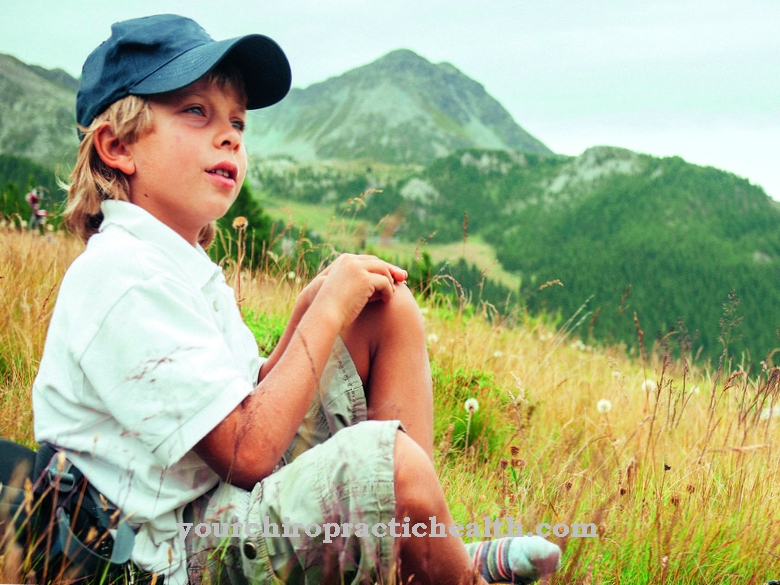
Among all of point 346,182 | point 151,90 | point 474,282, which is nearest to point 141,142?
point 151,90

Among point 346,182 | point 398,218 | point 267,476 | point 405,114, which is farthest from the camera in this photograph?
point 405,114

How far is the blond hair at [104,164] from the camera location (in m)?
1.69

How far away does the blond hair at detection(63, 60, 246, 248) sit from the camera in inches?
66.4

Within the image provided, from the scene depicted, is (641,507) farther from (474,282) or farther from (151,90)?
(474,282)

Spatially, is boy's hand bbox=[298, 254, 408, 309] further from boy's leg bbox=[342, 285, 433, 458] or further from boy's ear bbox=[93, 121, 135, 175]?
boy's ear bbox=[93, 121, 135, 175]

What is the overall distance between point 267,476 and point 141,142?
0.93 m

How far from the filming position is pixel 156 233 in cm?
160

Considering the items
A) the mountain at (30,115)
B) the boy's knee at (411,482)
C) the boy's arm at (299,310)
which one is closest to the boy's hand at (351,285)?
the boy's arm at (299,310)

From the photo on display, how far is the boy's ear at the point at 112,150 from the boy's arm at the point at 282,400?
632mm

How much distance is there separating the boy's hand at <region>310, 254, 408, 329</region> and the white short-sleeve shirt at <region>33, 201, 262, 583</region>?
0.31 meters

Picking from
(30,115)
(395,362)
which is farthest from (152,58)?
(30,115)

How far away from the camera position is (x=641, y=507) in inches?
85.3

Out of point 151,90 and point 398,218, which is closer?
point 151,90

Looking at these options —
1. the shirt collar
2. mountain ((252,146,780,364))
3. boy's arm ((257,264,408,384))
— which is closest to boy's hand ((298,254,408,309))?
boy's arm ((257,264,408,384))
